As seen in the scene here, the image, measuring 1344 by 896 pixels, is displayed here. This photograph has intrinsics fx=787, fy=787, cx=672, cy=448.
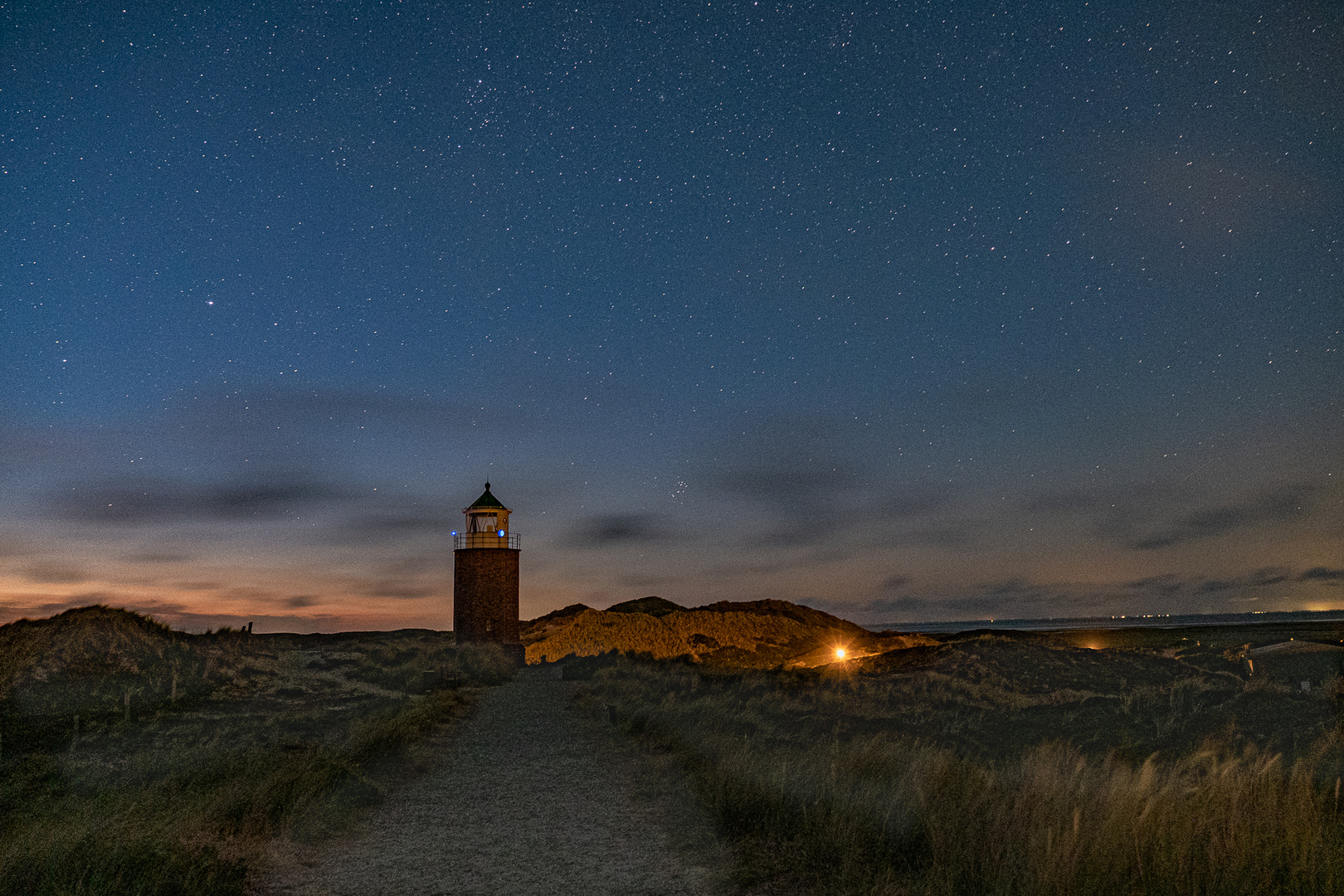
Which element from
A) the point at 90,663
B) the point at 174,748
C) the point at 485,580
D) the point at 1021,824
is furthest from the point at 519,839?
the point at 485,580

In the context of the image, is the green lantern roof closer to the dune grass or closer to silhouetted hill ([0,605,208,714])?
silhouetted hill ([0,605,208,714])

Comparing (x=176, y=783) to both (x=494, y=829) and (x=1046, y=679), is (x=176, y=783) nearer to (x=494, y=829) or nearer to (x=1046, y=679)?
(x=494, y=829)

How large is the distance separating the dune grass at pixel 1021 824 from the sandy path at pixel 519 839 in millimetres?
610

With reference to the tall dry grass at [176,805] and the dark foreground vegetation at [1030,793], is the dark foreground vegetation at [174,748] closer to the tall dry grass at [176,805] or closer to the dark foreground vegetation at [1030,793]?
the tall dry grass at [176,805]

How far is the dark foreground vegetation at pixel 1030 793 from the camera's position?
536cm

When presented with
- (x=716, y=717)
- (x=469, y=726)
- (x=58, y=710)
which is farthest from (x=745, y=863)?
(x=58, y=710)

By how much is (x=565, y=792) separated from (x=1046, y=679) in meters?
21.7

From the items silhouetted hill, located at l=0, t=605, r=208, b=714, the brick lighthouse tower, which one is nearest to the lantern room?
the brick lighthouse tower

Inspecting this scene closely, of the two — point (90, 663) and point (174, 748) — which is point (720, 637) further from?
point (174, 748)

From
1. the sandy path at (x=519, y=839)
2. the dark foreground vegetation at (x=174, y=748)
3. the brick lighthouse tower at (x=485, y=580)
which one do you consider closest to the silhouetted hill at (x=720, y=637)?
the brick lighthouse tower at (x=485, y=580)

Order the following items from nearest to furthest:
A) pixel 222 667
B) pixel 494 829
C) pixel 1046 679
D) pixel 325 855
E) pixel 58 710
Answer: pixel 325 855 → pixel 494 829 → pixel 58 710 → pixel 222 667 → pixel 1046 679

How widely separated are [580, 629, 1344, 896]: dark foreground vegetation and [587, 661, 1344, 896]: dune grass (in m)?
0.02

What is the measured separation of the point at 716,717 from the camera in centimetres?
1408

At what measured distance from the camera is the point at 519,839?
25.0 feet
